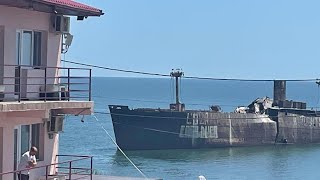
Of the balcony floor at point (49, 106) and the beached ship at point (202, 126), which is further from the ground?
the balcony floor at point (49, 106)

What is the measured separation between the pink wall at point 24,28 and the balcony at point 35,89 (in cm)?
6

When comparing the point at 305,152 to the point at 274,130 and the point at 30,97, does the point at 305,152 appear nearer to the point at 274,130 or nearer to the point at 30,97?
the point at 274,130

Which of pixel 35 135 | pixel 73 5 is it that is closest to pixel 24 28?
pixel 73 5

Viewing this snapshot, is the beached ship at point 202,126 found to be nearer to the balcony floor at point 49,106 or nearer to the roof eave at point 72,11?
the roof eave at point 72,11

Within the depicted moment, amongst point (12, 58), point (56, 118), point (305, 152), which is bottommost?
point (305, 152)

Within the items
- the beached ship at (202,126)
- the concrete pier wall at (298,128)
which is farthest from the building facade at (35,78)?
the concrete pier wall at (298,128)

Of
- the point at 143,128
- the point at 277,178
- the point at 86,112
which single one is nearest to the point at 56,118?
the point at 86,112

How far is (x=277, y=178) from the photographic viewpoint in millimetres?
52000

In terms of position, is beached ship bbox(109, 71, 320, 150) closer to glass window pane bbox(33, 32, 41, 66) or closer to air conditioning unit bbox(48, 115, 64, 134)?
air conditioning unit bbox(48, 115, 64, 134)

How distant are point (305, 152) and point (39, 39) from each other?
2126 inches

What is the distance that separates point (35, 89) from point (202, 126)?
49855mm

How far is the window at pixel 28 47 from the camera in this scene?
19438 mm

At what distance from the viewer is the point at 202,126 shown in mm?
69062

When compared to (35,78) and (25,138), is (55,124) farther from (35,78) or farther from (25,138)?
Result: (35,78)
